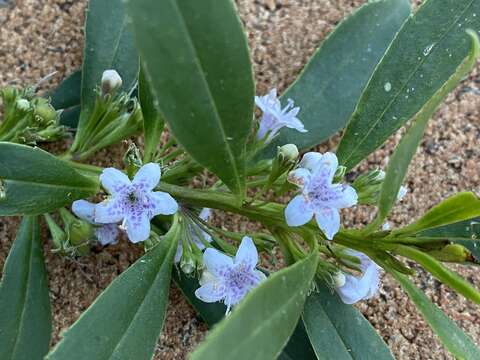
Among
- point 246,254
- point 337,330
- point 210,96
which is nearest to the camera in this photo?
point 210,96

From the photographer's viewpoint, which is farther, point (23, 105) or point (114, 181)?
point (23, 105)

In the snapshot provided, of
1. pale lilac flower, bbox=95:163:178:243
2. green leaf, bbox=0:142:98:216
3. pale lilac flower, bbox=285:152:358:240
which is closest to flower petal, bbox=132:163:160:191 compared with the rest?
pale lilac flower, bbox=95:163:178:243

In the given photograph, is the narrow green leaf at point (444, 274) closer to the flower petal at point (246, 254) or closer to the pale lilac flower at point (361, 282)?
the pale lilac flower at point (361, 282)

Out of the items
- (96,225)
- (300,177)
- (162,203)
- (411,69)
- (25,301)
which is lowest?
(25,301)

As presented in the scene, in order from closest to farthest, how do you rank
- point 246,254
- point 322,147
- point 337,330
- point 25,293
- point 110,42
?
1. point 246,254
2. point 337,330
3. point 25,293
4. point 110,42
5. point 322,147

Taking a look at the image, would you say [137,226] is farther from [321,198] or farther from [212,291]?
[321,198]

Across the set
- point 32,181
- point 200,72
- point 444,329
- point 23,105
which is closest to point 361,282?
point 444,329

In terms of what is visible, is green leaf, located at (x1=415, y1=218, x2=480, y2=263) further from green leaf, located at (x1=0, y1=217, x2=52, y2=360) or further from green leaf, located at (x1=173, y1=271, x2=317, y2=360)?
green leaf, located at (x1=0, y1=217, x2=52, y2=360)
